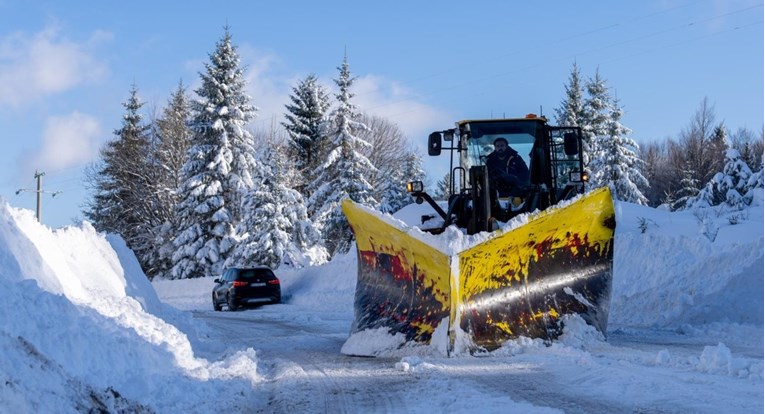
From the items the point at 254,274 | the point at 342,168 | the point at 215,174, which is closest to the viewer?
the point at 254,274

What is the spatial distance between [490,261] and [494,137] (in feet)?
9.00

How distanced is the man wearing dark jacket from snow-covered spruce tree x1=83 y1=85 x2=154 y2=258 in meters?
36.3

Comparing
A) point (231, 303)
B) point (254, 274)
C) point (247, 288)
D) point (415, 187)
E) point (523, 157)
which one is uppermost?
point (523, 157)

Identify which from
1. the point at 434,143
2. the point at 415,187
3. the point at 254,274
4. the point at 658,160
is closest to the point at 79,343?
the point at 415,187

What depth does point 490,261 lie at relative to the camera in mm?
7707

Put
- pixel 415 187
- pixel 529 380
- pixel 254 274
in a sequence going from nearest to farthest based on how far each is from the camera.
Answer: pixel 529 380 < pixel 415 187 < pixel 254 274

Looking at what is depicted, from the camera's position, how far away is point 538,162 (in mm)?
9867

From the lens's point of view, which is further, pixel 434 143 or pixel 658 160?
pixel 658 160

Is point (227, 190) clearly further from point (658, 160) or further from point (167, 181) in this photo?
point (658, 160)

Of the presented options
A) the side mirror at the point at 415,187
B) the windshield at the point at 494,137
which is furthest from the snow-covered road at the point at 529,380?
the windshield at the point at 494,137

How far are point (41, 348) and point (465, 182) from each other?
6.16 meters

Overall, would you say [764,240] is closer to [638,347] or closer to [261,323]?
[638,347]

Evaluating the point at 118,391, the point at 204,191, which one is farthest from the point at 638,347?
the point at 204,191

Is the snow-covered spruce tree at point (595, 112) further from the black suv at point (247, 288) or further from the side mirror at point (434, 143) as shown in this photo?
the side mirror at point (434, 143)
